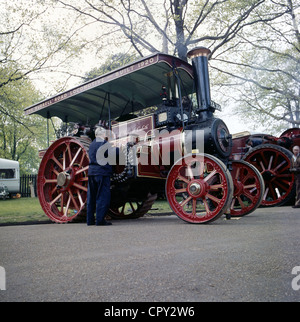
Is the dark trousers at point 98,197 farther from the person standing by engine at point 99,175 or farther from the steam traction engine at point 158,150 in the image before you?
the steam traction engine at point 158,150

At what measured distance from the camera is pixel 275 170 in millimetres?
7430

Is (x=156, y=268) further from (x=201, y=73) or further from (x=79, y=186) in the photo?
(x=201, y=73)

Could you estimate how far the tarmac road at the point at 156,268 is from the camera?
139 centimetres

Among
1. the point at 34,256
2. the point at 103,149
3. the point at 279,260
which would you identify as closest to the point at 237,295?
the point at 279,260

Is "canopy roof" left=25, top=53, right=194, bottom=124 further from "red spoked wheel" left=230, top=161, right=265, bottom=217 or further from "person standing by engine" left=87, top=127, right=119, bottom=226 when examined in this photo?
"red spoked wheel" left=230, top=161, right=265, bottom=217

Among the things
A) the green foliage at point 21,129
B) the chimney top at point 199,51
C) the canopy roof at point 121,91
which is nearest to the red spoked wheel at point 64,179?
the canopy roof at point 121,91

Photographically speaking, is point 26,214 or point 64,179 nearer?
point 64,179

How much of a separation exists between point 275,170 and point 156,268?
20.5 feet

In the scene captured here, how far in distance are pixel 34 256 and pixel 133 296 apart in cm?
116

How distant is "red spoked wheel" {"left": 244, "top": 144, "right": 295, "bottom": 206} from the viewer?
23.9ft

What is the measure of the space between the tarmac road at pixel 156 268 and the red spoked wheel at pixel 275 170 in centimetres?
473

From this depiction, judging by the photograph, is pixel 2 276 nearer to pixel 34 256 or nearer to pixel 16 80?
pixel 34 256

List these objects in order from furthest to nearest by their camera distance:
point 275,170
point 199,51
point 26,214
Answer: point 275,170 < point 26,214 < point 199,51

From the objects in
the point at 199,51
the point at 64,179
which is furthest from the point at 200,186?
the point at 64,179
